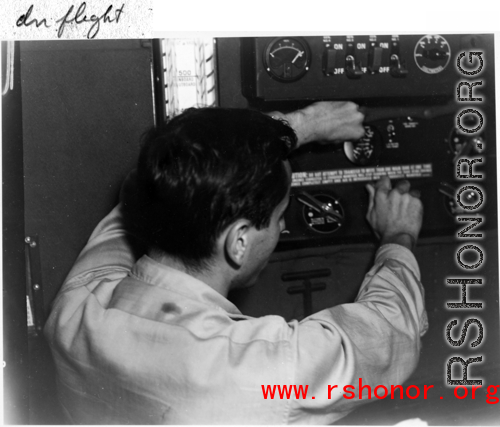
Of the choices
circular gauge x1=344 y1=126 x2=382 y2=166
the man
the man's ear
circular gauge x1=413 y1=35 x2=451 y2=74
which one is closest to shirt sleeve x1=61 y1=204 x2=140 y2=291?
the man

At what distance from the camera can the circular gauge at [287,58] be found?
1.37 metres

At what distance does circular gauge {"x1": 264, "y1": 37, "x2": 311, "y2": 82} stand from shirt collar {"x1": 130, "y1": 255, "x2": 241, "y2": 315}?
547mm

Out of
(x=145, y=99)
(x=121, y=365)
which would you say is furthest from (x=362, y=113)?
(x=121, y=365)

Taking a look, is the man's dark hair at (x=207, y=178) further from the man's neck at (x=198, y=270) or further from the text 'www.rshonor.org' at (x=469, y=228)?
the text 'www.rshonor.org' at (x=469, y=228)

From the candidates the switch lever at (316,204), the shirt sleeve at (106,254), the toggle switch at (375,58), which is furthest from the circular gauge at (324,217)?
the shirt sleeve at (106,254)

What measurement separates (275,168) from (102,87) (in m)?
0.48

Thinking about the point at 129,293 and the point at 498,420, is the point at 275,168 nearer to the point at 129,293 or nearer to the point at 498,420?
the point at 129,293

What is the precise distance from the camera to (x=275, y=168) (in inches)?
46.7

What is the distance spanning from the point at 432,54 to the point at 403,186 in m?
0.34

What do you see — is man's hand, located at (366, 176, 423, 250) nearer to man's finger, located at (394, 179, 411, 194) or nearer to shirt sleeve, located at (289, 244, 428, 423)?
man's finger, located at (394, 179, 411, 194)

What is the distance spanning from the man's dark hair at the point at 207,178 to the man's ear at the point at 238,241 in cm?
2

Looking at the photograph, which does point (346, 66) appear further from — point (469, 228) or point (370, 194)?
point (469, 228)

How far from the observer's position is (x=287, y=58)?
1.39 metres

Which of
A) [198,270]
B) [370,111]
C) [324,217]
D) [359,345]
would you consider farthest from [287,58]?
[359,345]
